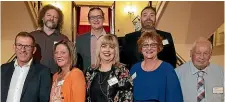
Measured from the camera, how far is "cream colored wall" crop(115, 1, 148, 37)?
9.19 metres

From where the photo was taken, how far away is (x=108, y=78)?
2.34 metres

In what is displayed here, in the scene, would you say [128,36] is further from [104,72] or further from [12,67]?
[12,67]

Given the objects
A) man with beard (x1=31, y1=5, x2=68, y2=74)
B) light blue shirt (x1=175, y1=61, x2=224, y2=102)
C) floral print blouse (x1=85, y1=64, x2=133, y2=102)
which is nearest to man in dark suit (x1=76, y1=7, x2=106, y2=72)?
man with beard (x1=31, y1=5, x2=68, y2=74)

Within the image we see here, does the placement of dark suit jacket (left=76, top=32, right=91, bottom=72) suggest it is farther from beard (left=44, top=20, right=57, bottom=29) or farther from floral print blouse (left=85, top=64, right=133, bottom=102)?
floral print blouse (left=85, top=64, right=133, bottom=102)

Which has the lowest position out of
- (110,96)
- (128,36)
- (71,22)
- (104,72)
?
(110,96)

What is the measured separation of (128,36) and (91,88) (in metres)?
0.92

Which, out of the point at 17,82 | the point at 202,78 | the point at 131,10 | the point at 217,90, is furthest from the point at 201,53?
the point at 131,10

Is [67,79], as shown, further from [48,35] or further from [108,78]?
[48,35]

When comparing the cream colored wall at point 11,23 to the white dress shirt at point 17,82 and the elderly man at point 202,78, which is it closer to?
the white dress shirt at point 17,82

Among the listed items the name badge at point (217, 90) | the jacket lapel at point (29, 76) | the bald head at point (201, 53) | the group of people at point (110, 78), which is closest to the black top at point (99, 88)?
the group of people at point (110, 78)

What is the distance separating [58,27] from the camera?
2.95m

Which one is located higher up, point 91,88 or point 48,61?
point 48,61

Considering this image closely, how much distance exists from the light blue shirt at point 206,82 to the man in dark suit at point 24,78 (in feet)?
3.72

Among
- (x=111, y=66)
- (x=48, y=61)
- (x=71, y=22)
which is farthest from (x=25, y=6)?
(x=111, y=66)
